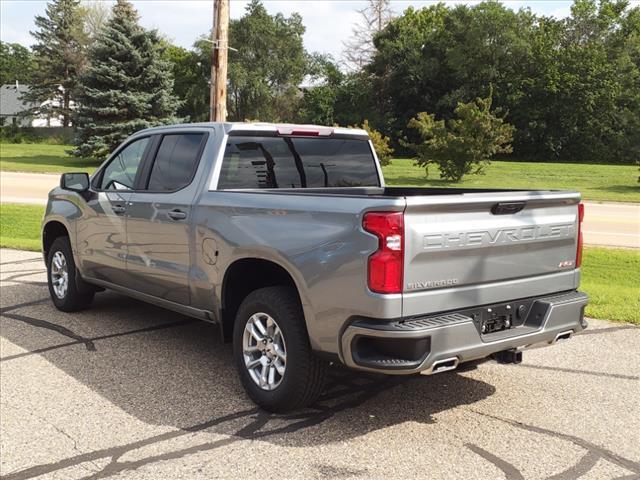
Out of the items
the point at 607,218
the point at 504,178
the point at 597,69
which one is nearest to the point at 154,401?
the point at 607,218

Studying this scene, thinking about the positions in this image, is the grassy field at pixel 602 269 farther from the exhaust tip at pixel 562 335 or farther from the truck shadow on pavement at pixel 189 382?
the truck shadow on pavement at pixel 189 382

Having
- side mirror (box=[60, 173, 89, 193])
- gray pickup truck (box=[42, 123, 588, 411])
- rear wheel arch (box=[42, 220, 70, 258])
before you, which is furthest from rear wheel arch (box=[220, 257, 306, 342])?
rear wheel arch (box=[42, 220, 70, 258])

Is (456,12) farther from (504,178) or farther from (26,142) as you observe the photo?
(26,142)

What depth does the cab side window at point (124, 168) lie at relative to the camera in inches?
233

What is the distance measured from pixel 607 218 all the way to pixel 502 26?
39152 mm

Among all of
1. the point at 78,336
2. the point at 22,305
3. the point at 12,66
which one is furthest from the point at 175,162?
the point at 12,66

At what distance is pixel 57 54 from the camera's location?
6844cm

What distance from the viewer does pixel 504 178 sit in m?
30.5

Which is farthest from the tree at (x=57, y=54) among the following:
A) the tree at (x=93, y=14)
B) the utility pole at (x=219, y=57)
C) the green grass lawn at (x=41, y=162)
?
the utility pole at (x=219, y=57)

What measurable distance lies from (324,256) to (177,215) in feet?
5.51

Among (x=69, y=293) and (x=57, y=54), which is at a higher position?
(x=57, y=54)

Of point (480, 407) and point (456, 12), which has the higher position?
point (456, 12)

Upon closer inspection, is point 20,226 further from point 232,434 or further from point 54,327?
point 232,434

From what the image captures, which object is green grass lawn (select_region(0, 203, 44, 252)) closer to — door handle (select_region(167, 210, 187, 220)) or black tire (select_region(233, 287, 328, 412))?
door handle (select_region(167, 210, 187, 220))
